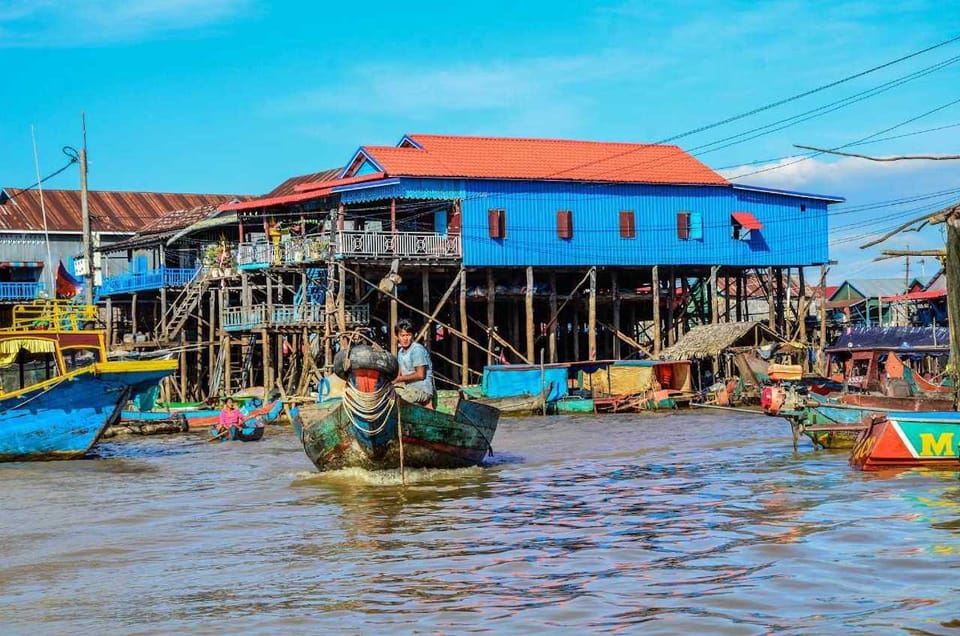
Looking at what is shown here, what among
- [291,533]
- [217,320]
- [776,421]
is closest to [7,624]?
[291,533]

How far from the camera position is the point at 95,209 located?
51.0 metres

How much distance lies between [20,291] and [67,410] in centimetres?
2981

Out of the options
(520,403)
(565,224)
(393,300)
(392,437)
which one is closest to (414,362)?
(392,437)

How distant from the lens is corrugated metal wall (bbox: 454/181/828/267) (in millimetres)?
36906

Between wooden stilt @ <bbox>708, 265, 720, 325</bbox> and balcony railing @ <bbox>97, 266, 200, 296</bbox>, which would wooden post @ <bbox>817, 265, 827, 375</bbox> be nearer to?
wooden stilt @ <bbox>708, 265, 720, 325</bbox>

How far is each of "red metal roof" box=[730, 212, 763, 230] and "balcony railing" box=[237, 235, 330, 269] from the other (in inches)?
550

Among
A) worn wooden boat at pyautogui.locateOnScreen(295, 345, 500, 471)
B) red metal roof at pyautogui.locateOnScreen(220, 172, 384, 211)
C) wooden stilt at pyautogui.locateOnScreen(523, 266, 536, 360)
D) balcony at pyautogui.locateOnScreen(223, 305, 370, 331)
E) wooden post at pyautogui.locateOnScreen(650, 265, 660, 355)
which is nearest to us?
worn wooden boat at pyautogui.locateOnScreen(295, 345, 500, 471)

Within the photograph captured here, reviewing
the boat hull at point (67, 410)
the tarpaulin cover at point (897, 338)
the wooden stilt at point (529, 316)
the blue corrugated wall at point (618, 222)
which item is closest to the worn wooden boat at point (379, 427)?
the boat hull at point (67, 410)

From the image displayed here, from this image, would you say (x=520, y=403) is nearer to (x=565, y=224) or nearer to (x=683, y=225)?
(x=565, y=224)

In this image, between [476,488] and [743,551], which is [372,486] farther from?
[743,551]

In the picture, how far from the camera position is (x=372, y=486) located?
15727 mm

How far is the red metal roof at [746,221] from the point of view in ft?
132

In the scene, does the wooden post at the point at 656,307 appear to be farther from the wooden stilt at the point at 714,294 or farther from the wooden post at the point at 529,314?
the wooden post at the point at 529,314

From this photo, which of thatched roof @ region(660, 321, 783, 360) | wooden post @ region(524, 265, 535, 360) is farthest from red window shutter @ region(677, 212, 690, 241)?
wooden post @ region(524, 265, 535, 360)
